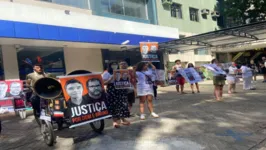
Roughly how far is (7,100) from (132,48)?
9.89 metres

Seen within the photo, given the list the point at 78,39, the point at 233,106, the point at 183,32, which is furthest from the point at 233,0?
the point at 233,106

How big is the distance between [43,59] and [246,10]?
63.8 ft

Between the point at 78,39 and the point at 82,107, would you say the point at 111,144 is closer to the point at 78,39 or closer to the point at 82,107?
the point at 82,107

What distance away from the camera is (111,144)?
5223 millimetres

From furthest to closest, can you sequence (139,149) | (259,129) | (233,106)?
1. (233,106)
2. (259,129)
3. (139,149)

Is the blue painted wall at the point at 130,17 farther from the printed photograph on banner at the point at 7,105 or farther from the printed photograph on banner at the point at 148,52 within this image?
the printed photograph on banner at the point at 7,105

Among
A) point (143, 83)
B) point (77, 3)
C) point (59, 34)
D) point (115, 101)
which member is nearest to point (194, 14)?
point (77, 3)

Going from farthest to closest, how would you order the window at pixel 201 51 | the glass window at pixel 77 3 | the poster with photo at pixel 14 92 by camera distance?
the window at pixel 201 51
the glass window at pixel 77 3
the poster with photo at pixel 14 92

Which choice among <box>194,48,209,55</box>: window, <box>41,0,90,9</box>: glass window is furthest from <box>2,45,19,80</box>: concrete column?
<box>194,48,209,55</box>: window

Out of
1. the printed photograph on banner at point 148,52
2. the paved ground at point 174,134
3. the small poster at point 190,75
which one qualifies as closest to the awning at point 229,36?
the small poster at point 190,75

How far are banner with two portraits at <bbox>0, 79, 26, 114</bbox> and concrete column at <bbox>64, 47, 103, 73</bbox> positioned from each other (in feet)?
20.4

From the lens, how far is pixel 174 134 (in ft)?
18.6

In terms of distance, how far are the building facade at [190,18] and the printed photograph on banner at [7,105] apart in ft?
49.2

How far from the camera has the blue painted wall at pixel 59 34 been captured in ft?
37.7
